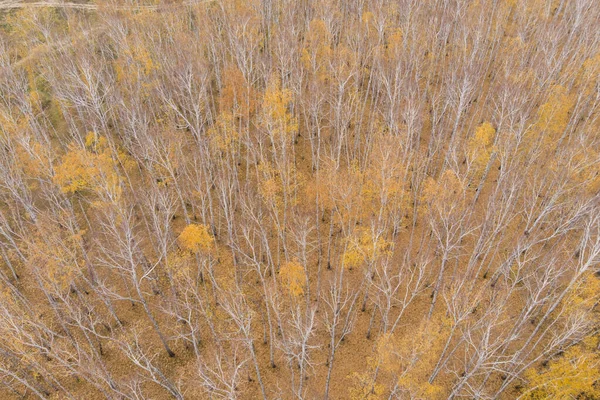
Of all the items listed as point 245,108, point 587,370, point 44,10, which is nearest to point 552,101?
point 587,370

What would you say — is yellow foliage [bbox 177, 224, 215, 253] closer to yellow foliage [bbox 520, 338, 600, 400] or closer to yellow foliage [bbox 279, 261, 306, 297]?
yellow foliage [bbox 279, 261, 306, 297]

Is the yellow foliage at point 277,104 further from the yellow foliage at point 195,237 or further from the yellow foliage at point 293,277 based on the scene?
the yellow foliage at point 293,277

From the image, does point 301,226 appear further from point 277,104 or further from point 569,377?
point 569,377

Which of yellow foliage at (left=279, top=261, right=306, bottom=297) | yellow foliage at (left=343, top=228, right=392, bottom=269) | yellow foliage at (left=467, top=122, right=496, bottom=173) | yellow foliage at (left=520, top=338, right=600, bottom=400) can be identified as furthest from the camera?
yellow foliage at (left=467, top=122, right=496, bottom=173)

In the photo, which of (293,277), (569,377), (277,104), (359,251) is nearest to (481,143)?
(359,251)

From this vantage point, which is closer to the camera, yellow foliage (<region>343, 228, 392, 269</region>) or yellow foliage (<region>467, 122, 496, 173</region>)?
yellow foliage (<region>343, 228, 392, 269</region>)

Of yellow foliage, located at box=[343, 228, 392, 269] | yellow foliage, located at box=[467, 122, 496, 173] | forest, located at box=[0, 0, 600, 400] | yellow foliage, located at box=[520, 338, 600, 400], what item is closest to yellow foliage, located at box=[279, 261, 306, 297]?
forest, located at box=[0, 0, 600, 400]

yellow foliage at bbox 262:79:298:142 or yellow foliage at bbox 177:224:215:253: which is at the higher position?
yellow foliage at bbox 262:79:298:142
